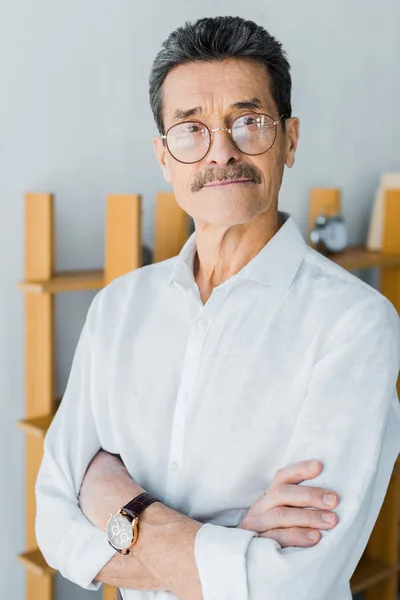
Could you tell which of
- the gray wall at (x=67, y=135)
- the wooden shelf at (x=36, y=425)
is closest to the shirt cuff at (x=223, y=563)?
the wooden shelf at (x=36, y=425)

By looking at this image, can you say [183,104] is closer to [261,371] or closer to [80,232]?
[261,371]

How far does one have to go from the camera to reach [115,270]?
170cm

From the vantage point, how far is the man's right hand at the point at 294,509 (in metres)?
0.98

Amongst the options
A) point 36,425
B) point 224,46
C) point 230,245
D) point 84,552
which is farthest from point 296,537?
point 36,425

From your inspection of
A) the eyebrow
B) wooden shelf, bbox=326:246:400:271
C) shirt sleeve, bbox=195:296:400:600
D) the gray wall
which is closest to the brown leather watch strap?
shirt sleeve, bbox=195:296:400:600

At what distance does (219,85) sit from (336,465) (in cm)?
59

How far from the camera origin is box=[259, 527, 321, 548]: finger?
38.6 inches

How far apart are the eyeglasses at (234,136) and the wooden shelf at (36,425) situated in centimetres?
75

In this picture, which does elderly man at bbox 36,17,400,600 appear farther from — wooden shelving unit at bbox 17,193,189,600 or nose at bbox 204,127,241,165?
wooden shelving unit at bbox 17,193,189,600

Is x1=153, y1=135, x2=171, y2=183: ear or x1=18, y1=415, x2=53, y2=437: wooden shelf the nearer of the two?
x1=153, y1=135, x2=171, y2=183: ear

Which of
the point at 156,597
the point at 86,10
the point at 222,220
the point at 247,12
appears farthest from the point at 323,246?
the point at 156,597

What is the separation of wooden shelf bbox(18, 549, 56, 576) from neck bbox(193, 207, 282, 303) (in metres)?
0.80

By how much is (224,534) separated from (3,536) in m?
0.96

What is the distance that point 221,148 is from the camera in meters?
1.16
